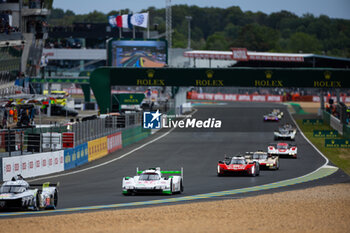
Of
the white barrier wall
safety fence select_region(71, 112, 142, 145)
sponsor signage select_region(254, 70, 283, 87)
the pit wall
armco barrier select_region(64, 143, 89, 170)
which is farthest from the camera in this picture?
sponsor signage select_region(254, 70, 283, 87)

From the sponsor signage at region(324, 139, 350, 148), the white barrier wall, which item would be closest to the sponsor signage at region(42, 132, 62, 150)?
the white barrier wall

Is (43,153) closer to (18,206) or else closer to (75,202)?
(75,202)

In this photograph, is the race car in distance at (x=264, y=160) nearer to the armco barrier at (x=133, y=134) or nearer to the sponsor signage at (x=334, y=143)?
the sponsor signage at (x=334, y=143)

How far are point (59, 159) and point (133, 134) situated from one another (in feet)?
67.7

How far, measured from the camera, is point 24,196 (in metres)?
24.3

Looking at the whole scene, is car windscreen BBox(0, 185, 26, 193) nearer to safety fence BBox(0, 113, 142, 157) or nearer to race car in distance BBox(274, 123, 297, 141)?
safety fence BBox(0, 113, 142, 157)

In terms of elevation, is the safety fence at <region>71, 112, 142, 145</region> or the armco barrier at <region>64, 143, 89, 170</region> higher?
the safety fence at <region>71, 112, 142, 145</region>

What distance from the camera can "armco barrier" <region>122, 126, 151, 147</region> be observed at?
56.1 meters

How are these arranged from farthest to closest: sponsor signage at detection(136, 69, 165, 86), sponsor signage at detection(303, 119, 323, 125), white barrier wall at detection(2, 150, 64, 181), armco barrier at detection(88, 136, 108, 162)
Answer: sponsor signage at detection(303, 119, 323, 125) → sponsor signage at detection(136, 69, 165, 86) → armco barrier at detection(88, 136, 108, 162) → white barrier wall at detection(2, 150, 64, 181)

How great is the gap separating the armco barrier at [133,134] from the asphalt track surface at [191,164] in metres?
0.79

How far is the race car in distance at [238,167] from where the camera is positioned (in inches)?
1401

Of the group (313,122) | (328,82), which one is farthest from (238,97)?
(328,82)

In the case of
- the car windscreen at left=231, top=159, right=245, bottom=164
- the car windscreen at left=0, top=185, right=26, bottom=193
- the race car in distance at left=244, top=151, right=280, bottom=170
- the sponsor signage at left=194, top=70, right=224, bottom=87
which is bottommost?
the race car in distance at left=244, top=151, right=280, bottom=170

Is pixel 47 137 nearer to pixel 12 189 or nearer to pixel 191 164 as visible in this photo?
pixel 191 164
